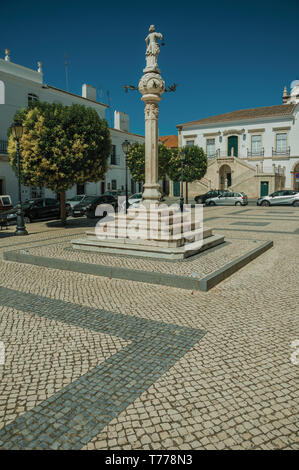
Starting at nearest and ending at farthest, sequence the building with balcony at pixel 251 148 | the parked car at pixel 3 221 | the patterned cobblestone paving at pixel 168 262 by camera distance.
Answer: the patterned cobblestone paving at pixel 168 262, the parked car at pixel 3 221, the building with balcony at pixel 251 148

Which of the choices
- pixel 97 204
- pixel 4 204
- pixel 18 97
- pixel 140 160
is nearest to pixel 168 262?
pixel 4 204

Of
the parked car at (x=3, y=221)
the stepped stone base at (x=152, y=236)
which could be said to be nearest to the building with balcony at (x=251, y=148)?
the parked car at (x=3, y=221)

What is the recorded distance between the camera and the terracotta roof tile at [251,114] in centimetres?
4112

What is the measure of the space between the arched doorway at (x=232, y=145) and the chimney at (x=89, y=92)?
1880 cm

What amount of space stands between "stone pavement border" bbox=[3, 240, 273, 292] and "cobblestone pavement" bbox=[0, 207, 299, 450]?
0.64 ft

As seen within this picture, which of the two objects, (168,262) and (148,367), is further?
(168,262)

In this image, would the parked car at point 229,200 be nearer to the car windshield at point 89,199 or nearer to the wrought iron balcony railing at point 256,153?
the car windshield at point 89,199

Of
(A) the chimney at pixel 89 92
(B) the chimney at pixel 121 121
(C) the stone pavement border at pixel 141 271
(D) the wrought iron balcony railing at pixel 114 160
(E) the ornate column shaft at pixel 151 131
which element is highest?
(A) the chimney at pixel 89 92

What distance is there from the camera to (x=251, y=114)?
143ft

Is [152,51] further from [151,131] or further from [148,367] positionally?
[148,367]

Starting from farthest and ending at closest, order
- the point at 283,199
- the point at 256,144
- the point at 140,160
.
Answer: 1. the point at 256,144
2. the point at 140,160
3. the point at 283,199

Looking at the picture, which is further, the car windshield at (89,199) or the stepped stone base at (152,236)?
the car windshield at (89,199)

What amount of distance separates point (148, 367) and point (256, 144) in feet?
142
